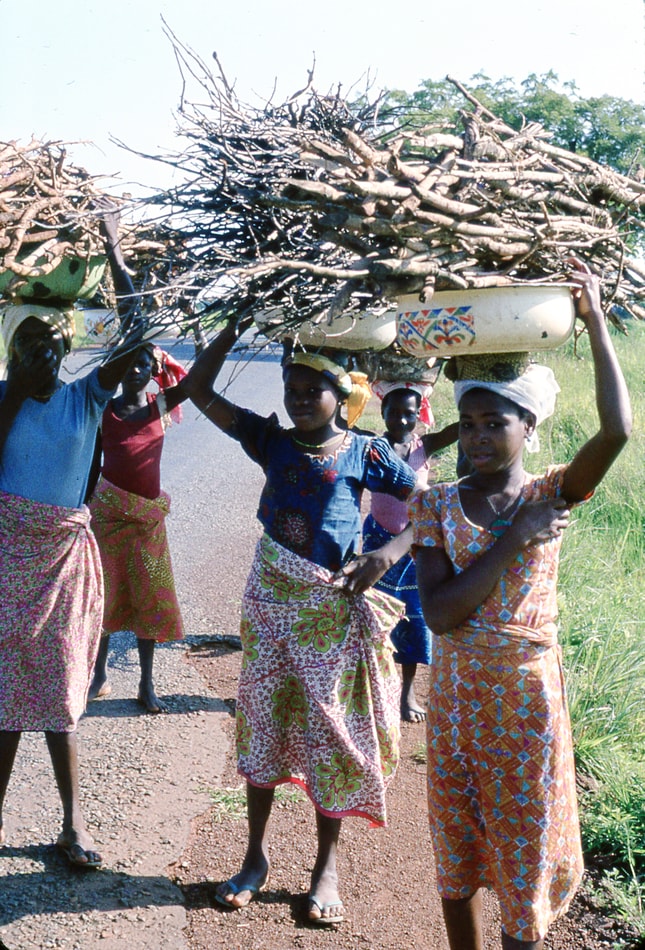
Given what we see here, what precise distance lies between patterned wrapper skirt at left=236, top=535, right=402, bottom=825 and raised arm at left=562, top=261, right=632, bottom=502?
1015 millimetres

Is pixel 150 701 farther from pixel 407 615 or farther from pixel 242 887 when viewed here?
pixel 242 887

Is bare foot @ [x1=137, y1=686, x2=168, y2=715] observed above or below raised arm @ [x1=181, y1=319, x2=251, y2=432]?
below

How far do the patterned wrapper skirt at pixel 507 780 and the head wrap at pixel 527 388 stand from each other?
0.60 meters

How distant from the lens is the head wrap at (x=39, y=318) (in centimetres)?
327

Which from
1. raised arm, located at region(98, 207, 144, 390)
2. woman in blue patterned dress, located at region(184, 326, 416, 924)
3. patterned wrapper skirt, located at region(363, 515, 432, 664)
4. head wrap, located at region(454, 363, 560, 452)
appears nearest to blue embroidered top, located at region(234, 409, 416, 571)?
woman in blue patterned dress, located at region(184, 326, 416, 924)

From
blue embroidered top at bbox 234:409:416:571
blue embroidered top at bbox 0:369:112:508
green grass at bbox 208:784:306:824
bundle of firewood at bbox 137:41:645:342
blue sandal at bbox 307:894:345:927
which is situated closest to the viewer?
bundle of firewood at bbox 137:41:645:342

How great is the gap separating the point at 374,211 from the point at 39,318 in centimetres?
150

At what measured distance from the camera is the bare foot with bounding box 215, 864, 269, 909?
3146mm

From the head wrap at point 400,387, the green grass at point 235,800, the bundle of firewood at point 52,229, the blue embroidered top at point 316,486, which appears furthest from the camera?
the head wrap at point 400,387

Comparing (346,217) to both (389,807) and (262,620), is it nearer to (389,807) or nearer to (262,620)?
(262,620)

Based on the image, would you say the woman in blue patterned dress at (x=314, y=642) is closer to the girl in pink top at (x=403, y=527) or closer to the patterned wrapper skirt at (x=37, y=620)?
the patterned wrapper skirt at (x=37, y=620)

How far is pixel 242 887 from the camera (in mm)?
3176

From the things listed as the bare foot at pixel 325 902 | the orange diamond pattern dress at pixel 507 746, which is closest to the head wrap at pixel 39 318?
the orange diamond pattern dress at pixel 507 746

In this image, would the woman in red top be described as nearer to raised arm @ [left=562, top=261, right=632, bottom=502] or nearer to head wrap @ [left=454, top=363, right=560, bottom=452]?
head wrap @ [left=454, top=363, right=560, bottom=452]
